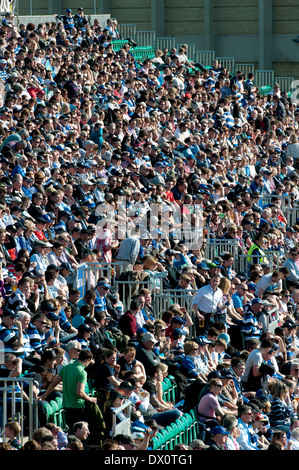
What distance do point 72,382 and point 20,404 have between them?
555 millimetres

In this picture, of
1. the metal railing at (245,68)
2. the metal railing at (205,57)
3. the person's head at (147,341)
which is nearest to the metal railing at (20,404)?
the person's head at (147,341)

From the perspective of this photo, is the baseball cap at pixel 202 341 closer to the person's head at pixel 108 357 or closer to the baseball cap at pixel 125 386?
the person's head at pixel 108 357

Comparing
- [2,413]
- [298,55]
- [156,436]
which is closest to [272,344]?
[156,436]

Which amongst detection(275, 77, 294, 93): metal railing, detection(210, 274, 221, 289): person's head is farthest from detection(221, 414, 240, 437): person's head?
detection(275, 77, 294, 93): metal railing

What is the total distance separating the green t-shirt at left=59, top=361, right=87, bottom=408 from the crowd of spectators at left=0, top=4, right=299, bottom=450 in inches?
0.8

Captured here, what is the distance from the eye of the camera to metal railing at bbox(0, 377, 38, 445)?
391 inches

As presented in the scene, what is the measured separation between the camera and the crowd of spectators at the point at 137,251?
36.0 feet

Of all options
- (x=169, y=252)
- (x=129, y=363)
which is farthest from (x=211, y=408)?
(x=169, y=252)

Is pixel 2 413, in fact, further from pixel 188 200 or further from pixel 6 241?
pixel 188 200

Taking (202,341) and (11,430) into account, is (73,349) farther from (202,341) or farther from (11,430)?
(202,341)

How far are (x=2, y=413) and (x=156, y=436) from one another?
1.56 meters

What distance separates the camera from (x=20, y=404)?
33.2 ft

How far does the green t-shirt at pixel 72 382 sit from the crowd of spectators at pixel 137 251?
2 centimetres

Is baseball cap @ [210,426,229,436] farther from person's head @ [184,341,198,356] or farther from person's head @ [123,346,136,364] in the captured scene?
person's head @ [184,341,198,356]
